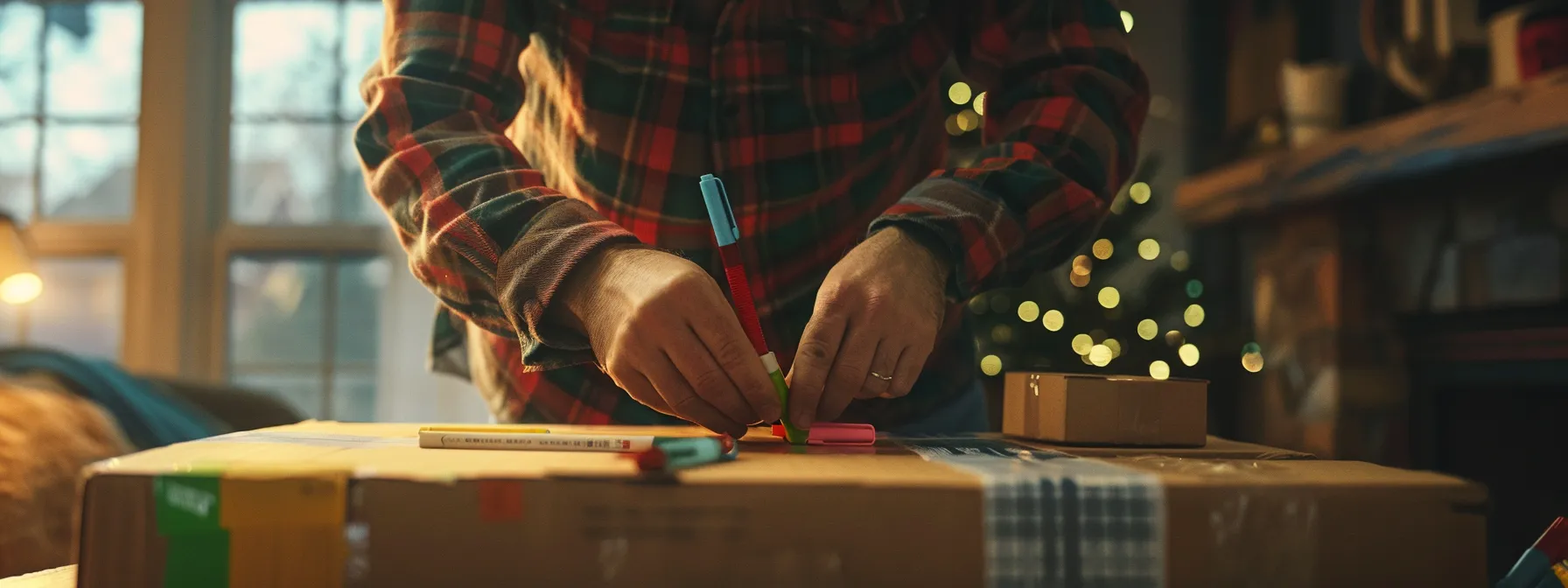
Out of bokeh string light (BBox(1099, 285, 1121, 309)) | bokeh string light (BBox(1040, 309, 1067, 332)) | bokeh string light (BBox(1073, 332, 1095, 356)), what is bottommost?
bokeh string light (BBox(1073, 332, 1095, 356))

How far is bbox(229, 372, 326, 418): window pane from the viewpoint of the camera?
2990mm

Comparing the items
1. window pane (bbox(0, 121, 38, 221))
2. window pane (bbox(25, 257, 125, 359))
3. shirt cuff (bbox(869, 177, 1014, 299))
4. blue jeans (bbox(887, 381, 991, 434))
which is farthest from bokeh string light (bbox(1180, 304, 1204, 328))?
window pane (bbox(0, 121, 38, 221))

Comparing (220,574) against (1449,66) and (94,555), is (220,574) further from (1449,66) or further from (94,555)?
(1449,66)

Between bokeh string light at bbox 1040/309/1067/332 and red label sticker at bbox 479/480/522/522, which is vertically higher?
bokeh string light at bbox 1040/309/1067/332

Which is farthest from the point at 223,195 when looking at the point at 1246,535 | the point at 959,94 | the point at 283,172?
the point at 1246,535

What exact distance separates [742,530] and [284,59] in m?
2.99

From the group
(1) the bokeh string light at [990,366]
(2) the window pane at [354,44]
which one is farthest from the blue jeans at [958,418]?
(2) the window pane at [354,44]

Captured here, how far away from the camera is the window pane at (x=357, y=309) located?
2967mm

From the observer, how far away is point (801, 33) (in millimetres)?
767

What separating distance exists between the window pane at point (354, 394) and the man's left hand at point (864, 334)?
265 centimetres

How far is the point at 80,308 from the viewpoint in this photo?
2.98 meters

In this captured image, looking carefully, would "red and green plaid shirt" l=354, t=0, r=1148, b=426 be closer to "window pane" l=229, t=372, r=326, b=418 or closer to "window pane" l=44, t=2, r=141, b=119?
"window pane" l=229, t=372, r=326, b=418

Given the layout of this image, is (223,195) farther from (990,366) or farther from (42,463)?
(990,366)

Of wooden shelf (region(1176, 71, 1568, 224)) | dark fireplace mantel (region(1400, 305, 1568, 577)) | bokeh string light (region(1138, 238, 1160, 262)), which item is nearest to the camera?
wooden shelf (region(1176, 71, 1568, 224))
